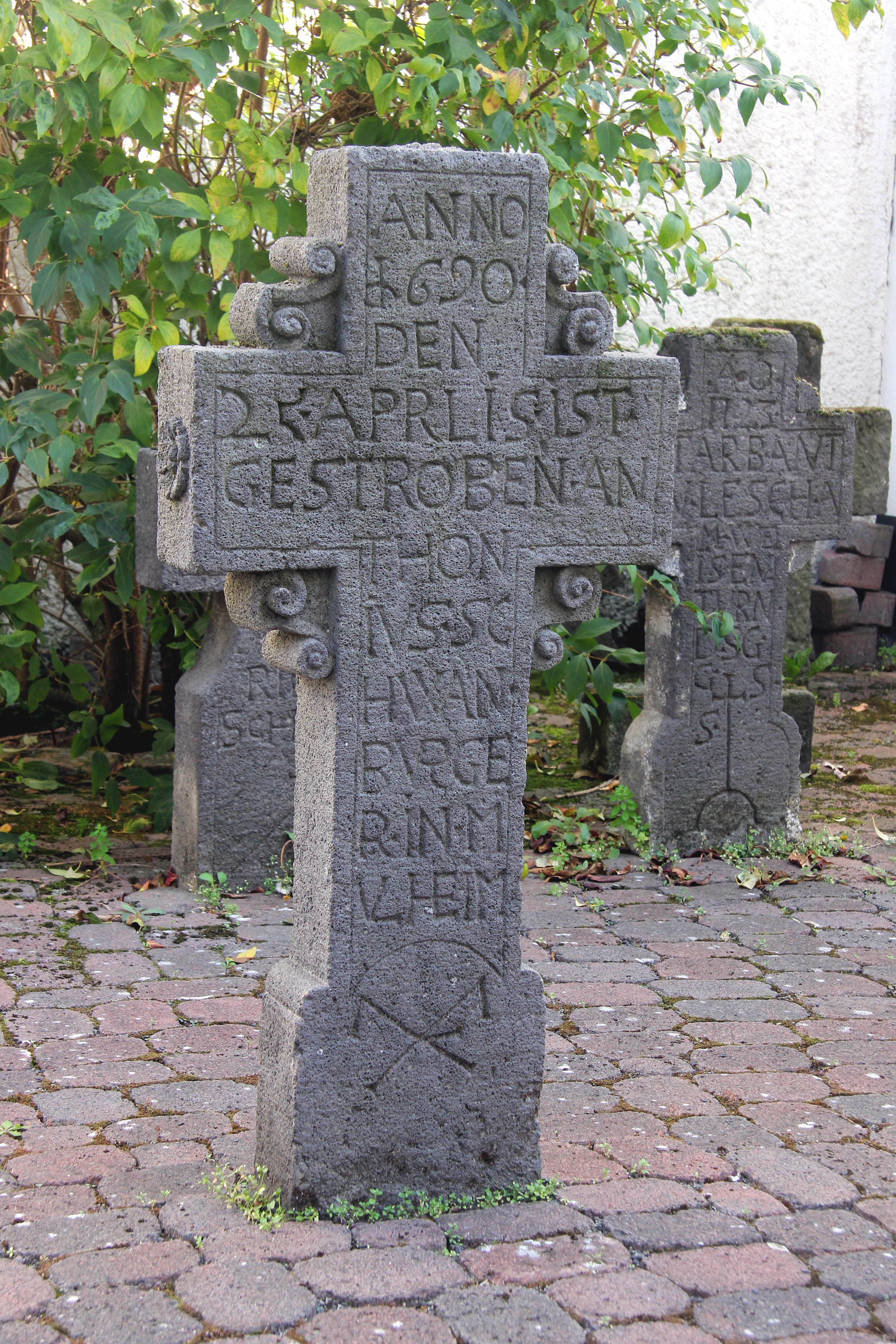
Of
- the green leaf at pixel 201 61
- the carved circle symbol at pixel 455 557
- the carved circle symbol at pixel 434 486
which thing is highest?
the green leaf at pixel 201 61

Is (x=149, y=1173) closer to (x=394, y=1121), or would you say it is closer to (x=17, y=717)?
(x=394, y=1121)

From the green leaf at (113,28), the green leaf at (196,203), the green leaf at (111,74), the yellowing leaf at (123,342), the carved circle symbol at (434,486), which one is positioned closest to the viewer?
the carved circle symbol at (434,486)

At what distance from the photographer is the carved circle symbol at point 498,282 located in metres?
2.61

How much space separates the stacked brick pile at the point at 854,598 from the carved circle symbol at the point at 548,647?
7.34m

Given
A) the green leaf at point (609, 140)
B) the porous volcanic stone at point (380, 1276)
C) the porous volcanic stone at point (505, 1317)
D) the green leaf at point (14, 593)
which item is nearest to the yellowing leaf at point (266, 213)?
the green leaf at point (609, 140)

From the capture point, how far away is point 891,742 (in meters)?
7.52

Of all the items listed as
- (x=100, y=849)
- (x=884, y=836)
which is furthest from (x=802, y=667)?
(x=100, y=849)

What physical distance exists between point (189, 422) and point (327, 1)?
2834 mm

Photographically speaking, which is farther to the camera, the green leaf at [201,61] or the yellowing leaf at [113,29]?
the green leaf at [201,61]

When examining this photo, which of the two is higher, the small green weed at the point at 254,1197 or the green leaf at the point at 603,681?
the green leaf at the point at 603,681

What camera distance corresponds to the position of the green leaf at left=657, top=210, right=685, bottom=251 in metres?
4.84

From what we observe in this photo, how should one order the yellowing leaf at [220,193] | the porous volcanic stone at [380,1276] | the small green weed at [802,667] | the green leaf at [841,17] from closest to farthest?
the porous volcanic stone at [380,1276] < the yellowing leaf at [220,193] < the green leaf at [841,17] < the small green weed at [802,667]

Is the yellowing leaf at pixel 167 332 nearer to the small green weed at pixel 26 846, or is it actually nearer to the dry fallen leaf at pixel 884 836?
the small green weed at pixel 26 846

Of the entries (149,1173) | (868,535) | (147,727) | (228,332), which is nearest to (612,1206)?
(149,1173)
